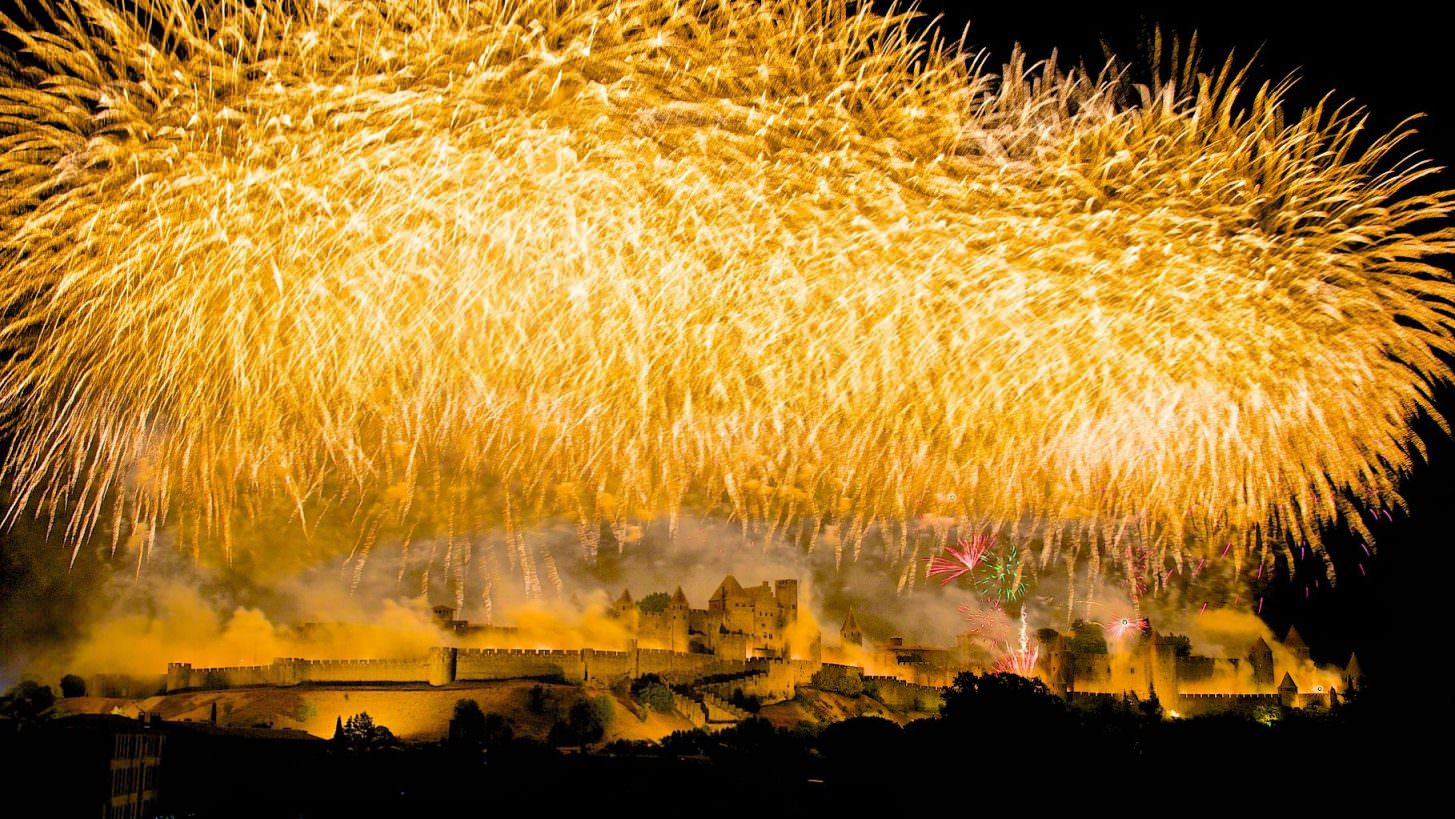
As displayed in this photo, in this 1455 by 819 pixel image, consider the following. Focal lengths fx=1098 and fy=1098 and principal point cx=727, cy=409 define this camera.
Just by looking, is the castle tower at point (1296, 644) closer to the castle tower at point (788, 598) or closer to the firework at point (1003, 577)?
the firework at point (1003, 577)

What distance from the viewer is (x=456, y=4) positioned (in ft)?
26.5

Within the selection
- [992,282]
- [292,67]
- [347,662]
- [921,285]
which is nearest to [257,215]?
[292,67]

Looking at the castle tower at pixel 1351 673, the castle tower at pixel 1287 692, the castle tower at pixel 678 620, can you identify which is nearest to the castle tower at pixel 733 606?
the castle tower at pixel 678 620

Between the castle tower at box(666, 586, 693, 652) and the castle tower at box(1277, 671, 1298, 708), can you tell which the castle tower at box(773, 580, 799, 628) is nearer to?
the castle tower at box(666, 586, 693, 652)

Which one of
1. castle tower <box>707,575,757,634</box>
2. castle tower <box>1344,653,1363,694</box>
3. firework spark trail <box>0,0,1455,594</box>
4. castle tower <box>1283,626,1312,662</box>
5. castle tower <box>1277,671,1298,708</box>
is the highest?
firework spark trail <box>0,0,1455,594</box>

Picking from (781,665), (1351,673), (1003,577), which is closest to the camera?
Answer: (1003,577)

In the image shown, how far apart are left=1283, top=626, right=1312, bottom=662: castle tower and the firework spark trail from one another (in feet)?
113

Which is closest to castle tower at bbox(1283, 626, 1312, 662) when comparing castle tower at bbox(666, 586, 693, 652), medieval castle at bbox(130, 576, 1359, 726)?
medieval castle at bbox(130, 576, 1359, 726)

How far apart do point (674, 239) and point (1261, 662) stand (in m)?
40.3

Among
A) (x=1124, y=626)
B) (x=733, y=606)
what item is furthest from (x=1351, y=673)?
(x=733, y=606)

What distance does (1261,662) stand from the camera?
42.0 meters

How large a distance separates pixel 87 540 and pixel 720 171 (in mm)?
24159

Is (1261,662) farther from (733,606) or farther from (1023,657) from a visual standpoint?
(733,606)

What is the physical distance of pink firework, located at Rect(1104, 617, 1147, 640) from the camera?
139ft
